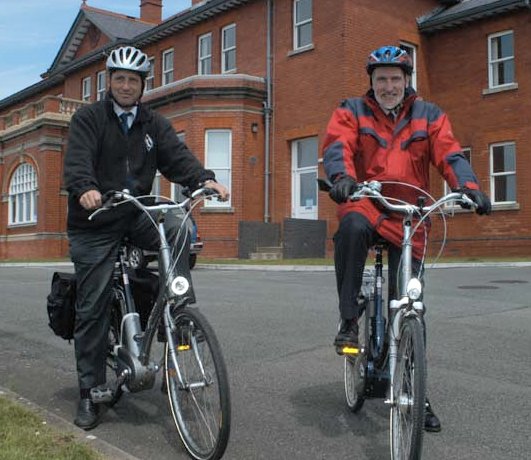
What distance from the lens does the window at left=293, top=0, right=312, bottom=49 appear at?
70.7ft

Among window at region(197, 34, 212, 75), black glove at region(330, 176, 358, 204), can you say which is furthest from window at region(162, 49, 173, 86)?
black glove at region(330, 176, 358, 204)

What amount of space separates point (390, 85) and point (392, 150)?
370 millimetres

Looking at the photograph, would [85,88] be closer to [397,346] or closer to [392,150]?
[392,150]

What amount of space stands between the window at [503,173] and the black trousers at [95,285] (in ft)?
60.0

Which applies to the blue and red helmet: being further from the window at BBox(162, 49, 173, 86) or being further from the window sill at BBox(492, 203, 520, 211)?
the window at BBox(162, 49, 173, 86)

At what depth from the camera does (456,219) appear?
2150cm

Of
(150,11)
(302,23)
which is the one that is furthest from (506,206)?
(150,11)

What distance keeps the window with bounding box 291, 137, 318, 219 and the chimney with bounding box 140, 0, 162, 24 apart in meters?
20.3

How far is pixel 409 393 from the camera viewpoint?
3.03 metres

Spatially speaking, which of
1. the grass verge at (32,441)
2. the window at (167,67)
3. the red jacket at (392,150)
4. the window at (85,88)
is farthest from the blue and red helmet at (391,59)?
the window at (85,88)

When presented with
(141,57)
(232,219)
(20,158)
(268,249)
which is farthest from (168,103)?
(141,57)

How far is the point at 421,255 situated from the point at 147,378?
167cm

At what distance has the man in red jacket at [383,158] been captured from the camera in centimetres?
362

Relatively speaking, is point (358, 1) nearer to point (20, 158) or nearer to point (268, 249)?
point (268, 249)
